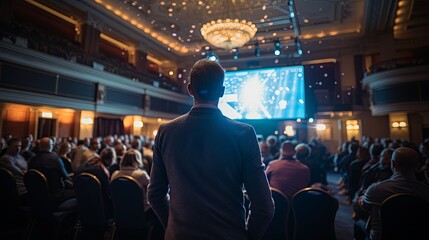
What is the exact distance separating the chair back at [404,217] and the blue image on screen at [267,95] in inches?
117

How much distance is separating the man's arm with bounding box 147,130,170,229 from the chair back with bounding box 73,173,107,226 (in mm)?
1769

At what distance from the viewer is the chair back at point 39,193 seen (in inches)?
107

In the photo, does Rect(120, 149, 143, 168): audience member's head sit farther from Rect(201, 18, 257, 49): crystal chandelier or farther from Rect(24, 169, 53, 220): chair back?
Rect(201, 18, 257, 49): crystal chandelier

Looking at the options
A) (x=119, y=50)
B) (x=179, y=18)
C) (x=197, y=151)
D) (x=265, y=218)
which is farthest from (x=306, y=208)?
(x=119, y=50)

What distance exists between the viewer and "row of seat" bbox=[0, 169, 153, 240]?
8.08 ft

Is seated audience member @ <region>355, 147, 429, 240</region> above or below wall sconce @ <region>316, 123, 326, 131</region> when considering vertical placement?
below

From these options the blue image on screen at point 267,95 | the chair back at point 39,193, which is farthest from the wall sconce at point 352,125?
the chair back at point 39,193

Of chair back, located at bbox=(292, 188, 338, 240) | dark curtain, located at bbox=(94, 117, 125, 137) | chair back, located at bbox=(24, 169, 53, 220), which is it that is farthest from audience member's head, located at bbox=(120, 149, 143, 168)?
dark curtain, located at bbox=(94, 117, 125, 137)

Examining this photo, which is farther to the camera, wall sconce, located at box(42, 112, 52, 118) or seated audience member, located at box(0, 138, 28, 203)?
wall sconce, located at box(42, 112, 52, 118)

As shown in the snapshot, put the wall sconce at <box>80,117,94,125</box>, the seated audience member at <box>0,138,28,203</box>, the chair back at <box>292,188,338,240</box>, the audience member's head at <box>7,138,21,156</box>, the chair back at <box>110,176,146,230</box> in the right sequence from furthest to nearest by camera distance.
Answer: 1. the wall sconce at <box>80,117,94,125</box>
2. the audience member's head at <box>7,138,21,156</box>
3. the seated audience member at <box>0,138,28,203</box>
4. the chair back at <box>110,176,146,230</box>
5. the chair back at <box>292,188,338,240</box>

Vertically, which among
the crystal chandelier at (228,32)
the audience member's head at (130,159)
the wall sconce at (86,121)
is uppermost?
the crystal chandelier at (228,32)

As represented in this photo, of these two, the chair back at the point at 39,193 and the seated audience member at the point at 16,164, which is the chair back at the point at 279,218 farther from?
the seated audience member at the point at 16,164

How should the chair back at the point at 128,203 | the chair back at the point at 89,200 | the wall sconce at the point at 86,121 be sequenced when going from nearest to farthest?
the chair back at the point at 128,203, the chair back at the point at 89,200, the wall sconce at the point at 86,121

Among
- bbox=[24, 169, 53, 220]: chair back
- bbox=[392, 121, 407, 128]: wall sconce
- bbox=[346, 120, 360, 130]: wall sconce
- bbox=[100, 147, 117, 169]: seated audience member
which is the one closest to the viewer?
bbox=[24, 169, 53, 220]: chair back
